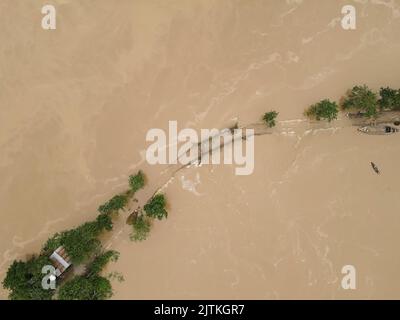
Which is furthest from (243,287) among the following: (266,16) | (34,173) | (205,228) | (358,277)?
(266,16)

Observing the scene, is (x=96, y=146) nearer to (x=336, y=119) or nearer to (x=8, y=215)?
(x=8, y=215)

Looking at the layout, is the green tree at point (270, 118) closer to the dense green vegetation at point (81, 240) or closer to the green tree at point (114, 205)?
the green tree at point (114, 205)

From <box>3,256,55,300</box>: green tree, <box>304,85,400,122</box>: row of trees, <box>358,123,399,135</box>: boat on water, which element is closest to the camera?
<box>3,256,55,300</box>: green tree

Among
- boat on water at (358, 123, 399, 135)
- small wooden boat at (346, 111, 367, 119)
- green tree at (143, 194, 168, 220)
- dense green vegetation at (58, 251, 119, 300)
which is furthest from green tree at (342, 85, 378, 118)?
dense green vegetation at (58, 251, 119, 300)

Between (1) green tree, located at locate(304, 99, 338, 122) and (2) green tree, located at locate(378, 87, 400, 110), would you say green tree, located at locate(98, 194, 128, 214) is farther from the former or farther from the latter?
(2) green tree, located at locate(378, 87, 400, 110)

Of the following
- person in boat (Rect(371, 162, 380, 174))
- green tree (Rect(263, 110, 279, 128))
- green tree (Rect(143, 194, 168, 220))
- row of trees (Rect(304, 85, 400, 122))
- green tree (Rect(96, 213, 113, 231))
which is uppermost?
row of trees (Rect(304, 85, 400, 122))

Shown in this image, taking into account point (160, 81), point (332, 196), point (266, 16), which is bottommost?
point (332, 196)
